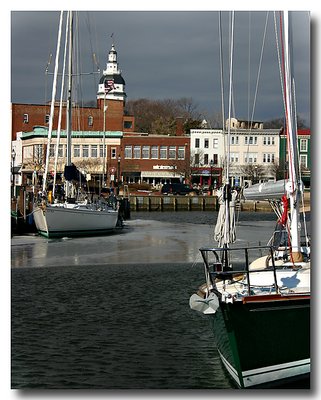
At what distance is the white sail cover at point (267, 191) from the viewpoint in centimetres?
877

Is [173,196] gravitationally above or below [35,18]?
below

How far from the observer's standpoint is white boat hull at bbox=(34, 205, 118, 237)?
2334 cm

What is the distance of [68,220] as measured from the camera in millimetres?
23828

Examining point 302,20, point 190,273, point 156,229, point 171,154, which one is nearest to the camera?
point 302,20

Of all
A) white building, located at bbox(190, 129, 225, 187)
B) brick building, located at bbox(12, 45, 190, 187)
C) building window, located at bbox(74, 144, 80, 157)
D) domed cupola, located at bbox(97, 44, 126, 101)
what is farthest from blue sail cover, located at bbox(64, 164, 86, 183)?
white building, located at bbox(190, 129, 225, 187)

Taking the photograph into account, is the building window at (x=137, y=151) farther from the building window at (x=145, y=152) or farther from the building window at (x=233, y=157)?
the building window at (x=233, y=157)

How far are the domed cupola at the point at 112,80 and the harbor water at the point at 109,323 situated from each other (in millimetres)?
3524

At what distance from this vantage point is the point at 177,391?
25.0 feet

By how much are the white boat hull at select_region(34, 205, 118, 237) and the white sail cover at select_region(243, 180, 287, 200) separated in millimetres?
13914

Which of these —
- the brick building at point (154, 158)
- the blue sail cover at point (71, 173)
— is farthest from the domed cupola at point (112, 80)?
the brick building at point (154, 158)

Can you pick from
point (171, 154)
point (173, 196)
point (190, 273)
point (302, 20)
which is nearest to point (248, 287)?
point (302, 20)

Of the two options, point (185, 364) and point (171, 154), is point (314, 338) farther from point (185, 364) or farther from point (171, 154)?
point (171, 154)

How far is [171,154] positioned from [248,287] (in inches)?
2115
